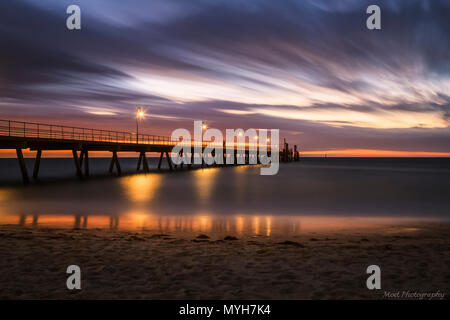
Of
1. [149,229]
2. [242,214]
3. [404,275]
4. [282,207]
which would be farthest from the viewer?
[282,207]

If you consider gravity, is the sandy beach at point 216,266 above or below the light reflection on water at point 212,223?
above

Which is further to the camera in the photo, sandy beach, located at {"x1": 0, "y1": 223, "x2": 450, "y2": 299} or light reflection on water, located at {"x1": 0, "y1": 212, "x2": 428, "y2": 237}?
light reflection on water, located at {"x1": 0, "y1": 212, "x2": 428, "y2": 237}

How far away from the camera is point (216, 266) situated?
6.52 m

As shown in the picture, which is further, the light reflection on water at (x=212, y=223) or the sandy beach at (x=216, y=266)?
the light reflection on water at (x=212, y=223)

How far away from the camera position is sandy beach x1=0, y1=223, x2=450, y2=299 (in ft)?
17.2

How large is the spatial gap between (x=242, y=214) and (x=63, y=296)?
11904mm

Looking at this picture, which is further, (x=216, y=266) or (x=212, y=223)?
(x=212, y=223)

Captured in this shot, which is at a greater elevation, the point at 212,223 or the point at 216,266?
the point at 216,266

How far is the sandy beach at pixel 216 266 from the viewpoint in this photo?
5250 millimetres

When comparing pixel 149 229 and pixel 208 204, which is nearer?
pixel 149 229

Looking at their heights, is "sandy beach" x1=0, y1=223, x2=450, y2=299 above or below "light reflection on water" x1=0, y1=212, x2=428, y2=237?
above
